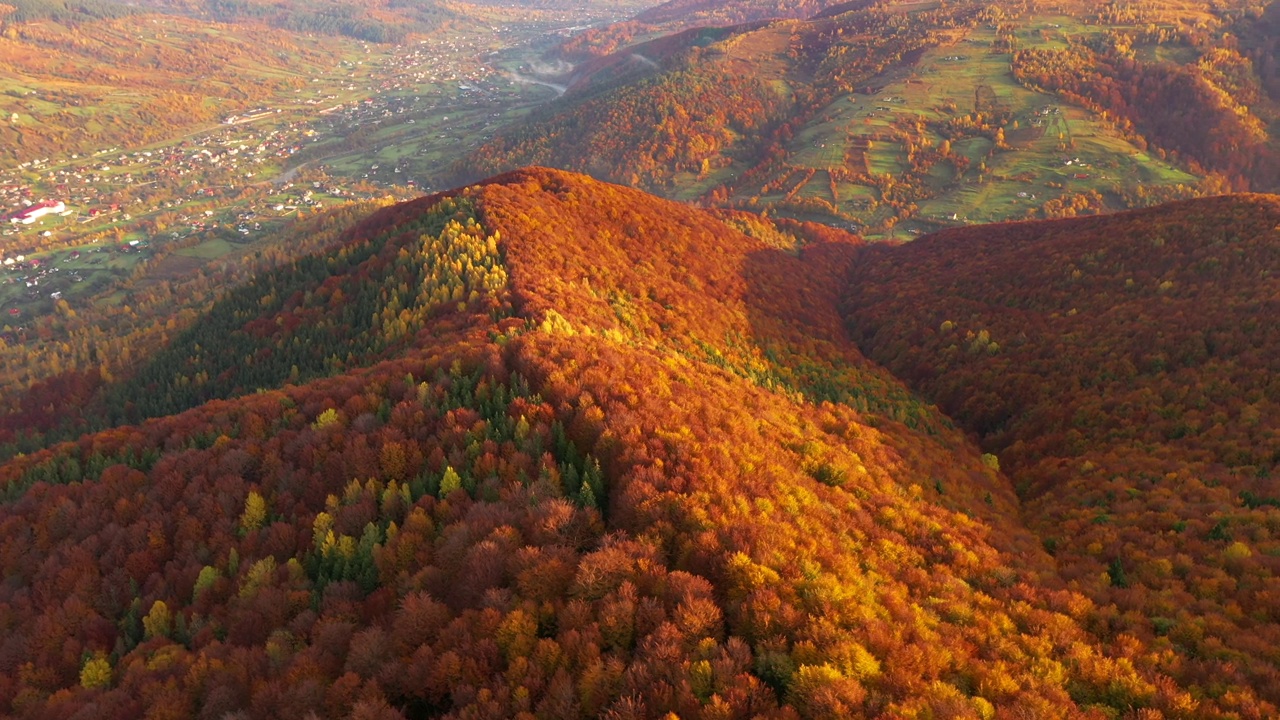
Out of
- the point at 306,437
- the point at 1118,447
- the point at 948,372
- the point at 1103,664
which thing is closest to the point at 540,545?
the point at 306,437

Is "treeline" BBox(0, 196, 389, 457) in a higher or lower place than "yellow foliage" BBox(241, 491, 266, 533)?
lower

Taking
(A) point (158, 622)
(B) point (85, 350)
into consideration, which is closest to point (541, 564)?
(A) point (158, 622)

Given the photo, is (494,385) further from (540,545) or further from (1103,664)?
(1103,664)

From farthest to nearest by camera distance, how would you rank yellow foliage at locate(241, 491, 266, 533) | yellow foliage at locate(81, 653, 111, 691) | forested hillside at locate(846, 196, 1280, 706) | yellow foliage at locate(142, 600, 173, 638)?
yellow foliage at locate(241, 491, 266, 533) → forested hillside at locate(846, 196, 1280, 706) → yellow foliage at locate(142, 600, 173, 638) → yellow foliage at locate(81, 653, 111, 691)

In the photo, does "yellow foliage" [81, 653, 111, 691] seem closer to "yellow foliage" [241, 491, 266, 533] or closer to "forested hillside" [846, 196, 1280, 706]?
"yellow foliage" [241, 491, 266, 533]

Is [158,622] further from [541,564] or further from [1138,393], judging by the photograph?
[1138,393]

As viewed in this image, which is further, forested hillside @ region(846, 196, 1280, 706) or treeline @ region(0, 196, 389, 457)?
treeline @ region(0, 196, 389, 457)

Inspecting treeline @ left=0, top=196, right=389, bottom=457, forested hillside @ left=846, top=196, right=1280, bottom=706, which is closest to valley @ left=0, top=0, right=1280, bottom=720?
forested hillside @ left=846, top=196, right=1280, bottom=706

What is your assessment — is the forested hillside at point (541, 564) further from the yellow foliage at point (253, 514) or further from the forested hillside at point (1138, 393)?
the forested hillside at point (1138, 393)
